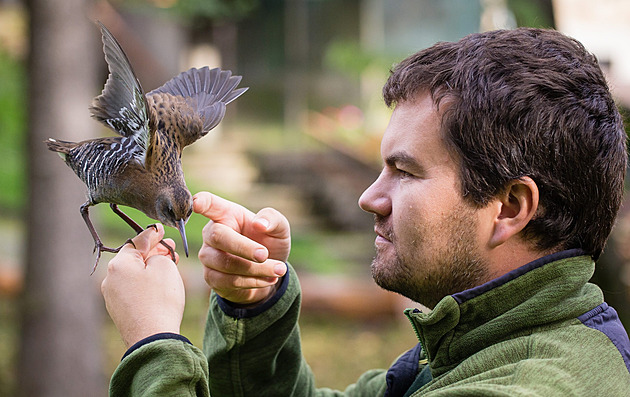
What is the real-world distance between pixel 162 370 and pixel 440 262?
2.56 feet

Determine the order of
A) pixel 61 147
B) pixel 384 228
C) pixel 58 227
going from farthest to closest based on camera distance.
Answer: pixel 58 227 < pixel 61 147 < pixel 384 228

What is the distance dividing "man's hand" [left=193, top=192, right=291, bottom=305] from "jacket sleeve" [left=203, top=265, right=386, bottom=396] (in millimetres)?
66

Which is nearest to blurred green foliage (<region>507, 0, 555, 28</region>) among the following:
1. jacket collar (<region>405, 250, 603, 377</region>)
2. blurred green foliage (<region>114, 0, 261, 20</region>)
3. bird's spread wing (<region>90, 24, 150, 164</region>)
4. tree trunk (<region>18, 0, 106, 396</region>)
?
blurred green foliage (<region>114, 0, 261, 20</region>)

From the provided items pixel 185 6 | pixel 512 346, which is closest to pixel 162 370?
pixel 512 346

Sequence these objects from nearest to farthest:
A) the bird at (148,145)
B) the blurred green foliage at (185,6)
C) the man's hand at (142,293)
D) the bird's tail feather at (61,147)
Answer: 1. the man's hand at (142,293)
2. the bird at (148,145)
3. the bird's tail feather at (61,147)
4. the blurred green foliage at (185,6)

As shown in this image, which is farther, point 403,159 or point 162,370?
point 403,159

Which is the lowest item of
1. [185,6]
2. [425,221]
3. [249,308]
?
[249,308]

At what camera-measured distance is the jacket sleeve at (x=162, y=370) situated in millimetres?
1609

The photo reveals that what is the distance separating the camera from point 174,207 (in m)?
2.19

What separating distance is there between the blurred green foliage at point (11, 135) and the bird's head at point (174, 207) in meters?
6.91

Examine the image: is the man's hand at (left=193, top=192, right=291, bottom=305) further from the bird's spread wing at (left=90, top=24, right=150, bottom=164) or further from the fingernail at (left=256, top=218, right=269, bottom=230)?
the bird's spread wing at (left=90, top=24, right=150, bottom=164)

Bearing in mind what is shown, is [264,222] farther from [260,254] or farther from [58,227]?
[58,227]

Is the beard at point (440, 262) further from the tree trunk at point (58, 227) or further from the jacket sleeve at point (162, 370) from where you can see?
the tree trunk at point (58, 227)

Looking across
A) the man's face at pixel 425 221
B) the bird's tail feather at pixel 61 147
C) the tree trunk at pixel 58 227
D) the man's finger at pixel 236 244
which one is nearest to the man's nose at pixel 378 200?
the man's face at pixel 425 221
